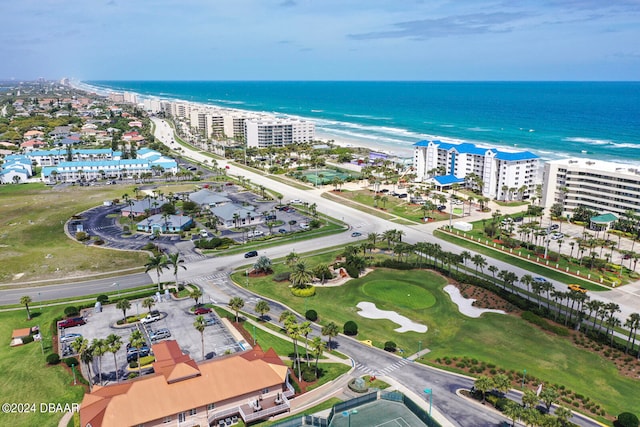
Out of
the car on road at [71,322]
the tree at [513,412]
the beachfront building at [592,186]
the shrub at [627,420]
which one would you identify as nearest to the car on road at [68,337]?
the car on road at [71,322]

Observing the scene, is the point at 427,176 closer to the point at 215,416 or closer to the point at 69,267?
the point at 69,267

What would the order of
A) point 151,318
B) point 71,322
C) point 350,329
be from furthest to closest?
1. point 151,318
2. point 71,322
3. point 350,329

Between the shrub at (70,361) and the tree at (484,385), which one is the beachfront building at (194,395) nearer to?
the shrub at (70,361)

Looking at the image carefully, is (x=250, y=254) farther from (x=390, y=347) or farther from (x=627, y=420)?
(x=627, y=420)

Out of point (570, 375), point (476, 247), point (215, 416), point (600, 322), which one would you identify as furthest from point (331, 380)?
point (476, 247)

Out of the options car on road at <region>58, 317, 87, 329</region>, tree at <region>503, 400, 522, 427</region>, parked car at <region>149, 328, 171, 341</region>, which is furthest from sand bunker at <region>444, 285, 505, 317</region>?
car on road at <region>58, 317, 87, 329</region>

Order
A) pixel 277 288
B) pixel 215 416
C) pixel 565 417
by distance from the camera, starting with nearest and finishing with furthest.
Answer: pixel 565 417, pixel 215 416, pixel 277 288

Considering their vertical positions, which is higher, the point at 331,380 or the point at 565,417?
the point at 565,417

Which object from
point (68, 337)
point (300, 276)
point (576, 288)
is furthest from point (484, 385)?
point (68, 337)

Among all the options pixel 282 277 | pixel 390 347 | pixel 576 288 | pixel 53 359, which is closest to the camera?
pixel 53 359
